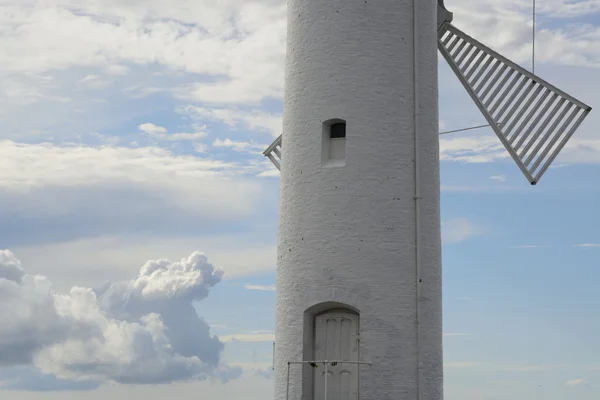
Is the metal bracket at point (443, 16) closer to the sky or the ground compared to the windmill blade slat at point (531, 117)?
A: closer to the sky

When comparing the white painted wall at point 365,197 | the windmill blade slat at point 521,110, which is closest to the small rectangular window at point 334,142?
the white painted wall at point 365,197

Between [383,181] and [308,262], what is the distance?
6.07 feet

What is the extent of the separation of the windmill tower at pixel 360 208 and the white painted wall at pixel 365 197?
0.06 ft

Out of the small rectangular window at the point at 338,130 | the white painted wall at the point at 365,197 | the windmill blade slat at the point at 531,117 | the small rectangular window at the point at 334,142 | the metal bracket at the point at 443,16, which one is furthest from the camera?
the metal bracket at the point at 443,16

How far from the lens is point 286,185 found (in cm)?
1683

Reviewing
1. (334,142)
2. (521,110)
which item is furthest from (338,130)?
(521,110)

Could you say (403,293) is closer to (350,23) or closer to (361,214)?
(361,214)

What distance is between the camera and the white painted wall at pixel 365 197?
1570 centimetres

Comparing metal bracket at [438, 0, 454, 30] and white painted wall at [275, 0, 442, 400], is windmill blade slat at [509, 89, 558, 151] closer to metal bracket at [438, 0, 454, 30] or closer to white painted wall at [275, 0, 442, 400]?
white painted wall at [275, 0, 442, 400]

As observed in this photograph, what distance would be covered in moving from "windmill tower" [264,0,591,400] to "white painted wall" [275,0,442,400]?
17 millimetres

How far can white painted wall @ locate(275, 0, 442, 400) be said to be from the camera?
15695 mm

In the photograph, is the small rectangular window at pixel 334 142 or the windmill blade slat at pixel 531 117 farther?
the windmill blade slat at pixel 531 117

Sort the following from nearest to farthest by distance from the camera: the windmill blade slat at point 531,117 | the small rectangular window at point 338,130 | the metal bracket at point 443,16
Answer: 1. the small rectangular window at point 338,130
2. the windmill blade slat at point 531,117
3. the metal bracket at point 443,16

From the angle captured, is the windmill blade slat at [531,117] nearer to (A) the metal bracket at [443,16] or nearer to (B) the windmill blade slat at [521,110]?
(B) the windmill blade slat at [521,110]
